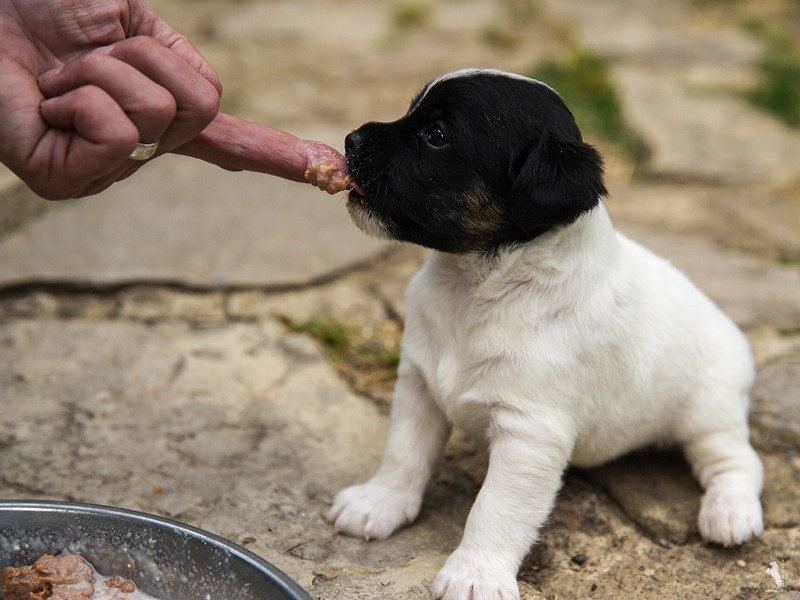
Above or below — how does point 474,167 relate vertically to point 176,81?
below

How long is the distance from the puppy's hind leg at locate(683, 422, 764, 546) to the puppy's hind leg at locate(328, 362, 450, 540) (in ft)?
2.79

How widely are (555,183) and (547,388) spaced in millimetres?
557

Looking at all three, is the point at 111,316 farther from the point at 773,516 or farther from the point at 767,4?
the point at 767,4

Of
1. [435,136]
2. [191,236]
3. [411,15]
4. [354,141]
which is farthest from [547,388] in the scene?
[411,15]

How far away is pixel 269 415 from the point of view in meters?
3.44

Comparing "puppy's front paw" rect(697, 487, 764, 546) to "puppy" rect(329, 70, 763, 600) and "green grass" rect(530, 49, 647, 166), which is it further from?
"green grass" rect(530, 49, 647, 166)

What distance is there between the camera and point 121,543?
2400mm

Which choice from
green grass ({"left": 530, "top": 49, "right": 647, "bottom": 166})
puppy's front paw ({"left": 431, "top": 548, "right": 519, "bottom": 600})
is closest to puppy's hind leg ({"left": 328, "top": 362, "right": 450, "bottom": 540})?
puppy's front paw ({"left": 431, "top": 548, "right": 519, "bottom": 600})

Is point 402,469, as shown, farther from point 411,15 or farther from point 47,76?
point 411,15

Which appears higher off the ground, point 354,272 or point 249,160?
point 249,160

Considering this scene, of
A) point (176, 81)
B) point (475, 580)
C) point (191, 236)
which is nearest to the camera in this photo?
point (176, 81)

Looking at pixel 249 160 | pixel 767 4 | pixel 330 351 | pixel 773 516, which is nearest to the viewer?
pixel 249 160

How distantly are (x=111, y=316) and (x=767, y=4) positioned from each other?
6864 mm

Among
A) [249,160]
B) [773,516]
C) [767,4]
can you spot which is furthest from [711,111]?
[249,160]
